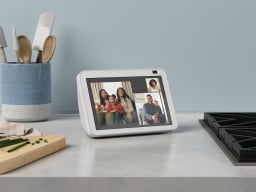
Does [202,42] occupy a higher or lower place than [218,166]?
higher

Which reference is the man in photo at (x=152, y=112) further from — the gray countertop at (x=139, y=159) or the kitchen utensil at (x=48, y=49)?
the kitchen utensil at (x=48, y=49)

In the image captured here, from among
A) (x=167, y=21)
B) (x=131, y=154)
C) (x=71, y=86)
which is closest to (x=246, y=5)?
(x=167, y=21)

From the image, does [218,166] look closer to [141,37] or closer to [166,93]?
[166,93]

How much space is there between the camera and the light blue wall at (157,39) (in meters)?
1.58

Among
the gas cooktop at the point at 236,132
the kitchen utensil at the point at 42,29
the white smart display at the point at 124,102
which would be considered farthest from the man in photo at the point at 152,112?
the kitchen utensil at the point at 42,29

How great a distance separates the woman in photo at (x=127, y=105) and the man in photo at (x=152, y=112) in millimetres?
29

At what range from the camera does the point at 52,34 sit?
159 centimetres

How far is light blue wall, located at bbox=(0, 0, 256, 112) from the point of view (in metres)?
1.58

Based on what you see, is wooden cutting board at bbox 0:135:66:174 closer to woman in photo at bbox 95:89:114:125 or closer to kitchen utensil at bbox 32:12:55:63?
woman in photo at bbox 95:89:114:125

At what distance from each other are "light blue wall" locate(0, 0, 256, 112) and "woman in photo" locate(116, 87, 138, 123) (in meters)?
0.32

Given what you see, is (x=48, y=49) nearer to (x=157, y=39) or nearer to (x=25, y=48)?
(x=25, y=48)

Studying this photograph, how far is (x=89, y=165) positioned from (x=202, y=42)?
30.2 inches

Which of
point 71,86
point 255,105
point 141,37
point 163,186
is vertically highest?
point 141,37

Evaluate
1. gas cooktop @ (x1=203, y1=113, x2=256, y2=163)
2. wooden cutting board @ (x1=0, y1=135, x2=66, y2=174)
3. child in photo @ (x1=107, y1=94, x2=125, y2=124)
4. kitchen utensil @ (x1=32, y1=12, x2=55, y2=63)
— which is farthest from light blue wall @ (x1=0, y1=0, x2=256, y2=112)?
wooden cutting board @ (x1=0, y1=135, x2=66, y2=174)
